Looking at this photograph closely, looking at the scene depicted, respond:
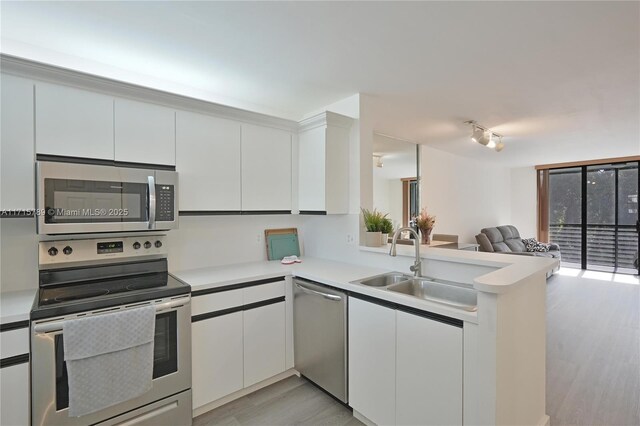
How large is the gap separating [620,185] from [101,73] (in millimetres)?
8925

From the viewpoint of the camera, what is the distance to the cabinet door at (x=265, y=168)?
2.72 metres

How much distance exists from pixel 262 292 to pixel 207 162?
114cm

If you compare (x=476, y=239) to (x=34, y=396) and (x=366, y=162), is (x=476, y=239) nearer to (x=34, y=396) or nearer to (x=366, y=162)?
(x=366, y=162)

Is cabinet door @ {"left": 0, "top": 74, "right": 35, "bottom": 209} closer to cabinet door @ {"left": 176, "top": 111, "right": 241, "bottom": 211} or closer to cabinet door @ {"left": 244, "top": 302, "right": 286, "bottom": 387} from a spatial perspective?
cabinet door @ {"left": 176, "top": 111, "right": 241, "bottom": 211}

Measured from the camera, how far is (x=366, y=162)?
2.90m

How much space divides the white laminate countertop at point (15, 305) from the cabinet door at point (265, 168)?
149 cm

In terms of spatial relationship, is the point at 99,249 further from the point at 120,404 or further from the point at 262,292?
the point at 262,292

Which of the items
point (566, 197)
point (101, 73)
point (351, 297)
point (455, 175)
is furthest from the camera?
point (566, 197)

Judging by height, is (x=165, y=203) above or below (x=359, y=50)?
below

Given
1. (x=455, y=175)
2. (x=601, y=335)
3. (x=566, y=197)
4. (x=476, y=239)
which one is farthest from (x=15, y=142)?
(x=566, y=197)

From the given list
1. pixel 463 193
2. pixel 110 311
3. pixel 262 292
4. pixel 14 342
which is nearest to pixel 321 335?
pixel 262 292

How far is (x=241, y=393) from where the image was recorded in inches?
93.7

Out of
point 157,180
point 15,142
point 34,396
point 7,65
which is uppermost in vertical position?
point 7,65

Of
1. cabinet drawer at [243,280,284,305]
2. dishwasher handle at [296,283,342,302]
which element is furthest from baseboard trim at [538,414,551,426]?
cabinet drawer at [243,280,284,305]
